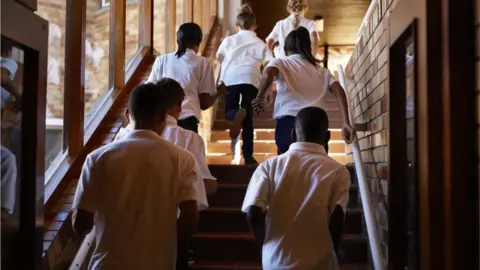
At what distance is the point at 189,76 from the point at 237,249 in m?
1.05

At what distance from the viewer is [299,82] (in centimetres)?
346

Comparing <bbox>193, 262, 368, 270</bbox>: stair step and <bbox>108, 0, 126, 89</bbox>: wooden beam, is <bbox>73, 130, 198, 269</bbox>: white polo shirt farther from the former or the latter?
<bbox>108, 0, 126, 89</bbox>: wooden beam

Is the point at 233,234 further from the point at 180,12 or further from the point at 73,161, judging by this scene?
the point at 180,12

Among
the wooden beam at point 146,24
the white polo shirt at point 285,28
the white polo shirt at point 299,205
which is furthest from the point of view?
the wooden beam at point 146,24

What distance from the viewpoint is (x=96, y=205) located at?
6.44ft

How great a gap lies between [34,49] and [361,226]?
7.95 feet

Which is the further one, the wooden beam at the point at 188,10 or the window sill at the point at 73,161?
the wooden beam at the point at 188,10

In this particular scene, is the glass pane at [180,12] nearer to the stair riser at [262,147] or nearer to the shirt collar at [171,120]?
the stair riser at [262,147]

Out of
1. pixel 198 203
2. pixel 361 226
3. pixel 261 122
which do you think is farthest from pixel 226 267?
pixel 261 122

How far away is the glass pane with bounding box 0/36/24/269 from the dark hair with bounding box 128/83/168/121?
364mm

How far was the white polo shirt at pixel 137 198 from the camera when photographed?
191cm

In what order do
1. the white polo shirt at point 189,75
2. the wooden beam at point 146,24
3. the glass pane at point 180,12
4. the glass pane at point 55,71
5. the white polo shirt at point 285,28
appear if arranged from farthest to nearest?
the glass pane at point 180,12
the wooden beam at point 146,24
the white polo shirt at point 285,28
the white polo shirt at point 189,75
the glass pane at point 55,71

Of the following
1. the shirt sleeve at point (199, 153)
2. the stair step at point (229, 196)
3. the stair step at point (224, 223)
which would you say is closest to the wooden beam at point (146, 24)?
the stair step at point (229, 196)

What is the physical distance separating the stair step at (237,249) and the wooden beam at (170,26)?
2947 mm
